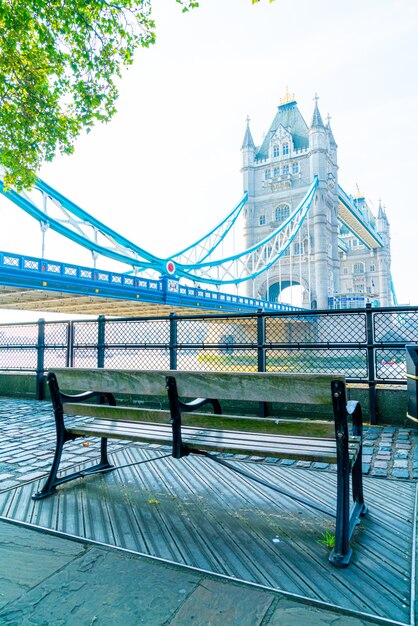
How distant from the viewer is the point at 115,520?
1.99 metres

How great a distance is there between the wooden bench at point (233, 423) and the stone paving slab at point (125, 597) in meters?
0.39

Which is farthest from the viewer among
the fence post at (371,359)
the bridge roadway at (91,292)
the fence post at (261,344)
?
the bridge roadway at (91,292)

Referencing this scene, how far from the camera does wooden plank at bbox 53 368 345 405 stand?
177 cm

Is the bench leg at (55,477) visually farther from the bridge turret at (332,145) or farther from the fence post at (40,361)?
the bridge turret at (332,145)

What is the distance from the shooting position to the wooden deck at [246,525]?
4.89 ft

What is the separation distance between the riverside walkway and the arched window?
47515 millimetres

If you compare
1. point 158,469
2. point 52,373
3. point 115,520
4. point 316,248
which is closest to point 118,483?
point 158,469

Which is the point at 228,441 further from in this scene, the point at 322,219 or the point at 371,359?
the point at 322,219

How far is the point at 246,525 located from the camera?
6.39 feet

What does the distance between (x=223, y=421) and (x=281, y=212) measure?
159 feet

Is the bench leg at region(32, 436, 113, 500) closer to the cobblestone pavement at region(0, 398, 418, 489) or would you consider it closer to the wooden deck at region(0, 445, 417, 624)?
the wooden deck at region(0, 445, 417, 624)

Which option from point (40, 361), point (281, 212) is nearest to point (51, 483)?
point (40, 361)

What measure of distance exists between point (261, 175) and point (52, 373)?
51153 mm

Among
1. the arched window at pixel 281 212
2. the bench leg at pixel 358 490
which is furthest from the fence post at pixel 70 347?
the arched window at pixel 281 212
